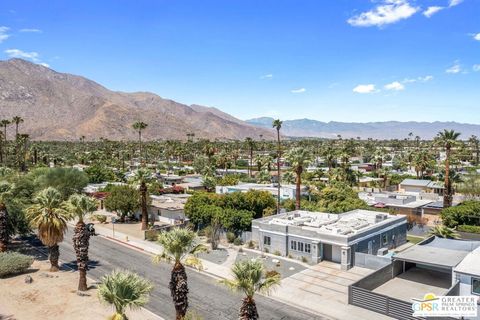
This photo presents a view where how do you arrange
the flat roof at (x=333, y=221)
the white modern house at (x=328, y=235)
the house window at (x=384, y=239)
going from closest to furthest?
1. the white modern house at (x=328, y=235)
2. the flat roof at (x=333, y=221)
3. the house window at (x=384, y=239)

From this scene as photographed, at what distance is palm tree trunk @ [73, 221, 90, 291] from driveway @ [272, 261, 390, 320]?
50.5 feet

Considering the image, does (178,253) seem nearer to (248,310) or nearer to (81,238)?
(248,310)

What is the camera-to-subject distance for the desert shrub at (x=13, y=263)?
34.8 metres

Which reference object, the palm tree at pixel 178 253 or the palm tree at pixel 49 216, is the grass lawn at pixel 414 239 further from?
the palm tree at pixel 49 216

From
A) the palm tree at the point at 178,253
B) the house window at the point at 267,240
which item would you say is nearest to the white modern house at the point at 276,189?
the house window at the point at 267,240

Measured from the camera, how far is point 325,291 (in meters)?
32.6

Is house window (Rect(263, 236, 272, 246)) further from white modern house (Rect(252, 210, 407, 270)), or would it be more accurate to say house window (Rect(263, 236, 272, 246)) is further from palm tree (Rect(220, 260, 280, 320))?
palm tree (Rect(220, 260, 280, 320))

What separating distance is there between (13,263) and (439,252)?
37862mm

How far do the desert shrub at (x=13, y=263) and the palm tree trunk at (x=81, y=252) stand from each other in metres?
6.47

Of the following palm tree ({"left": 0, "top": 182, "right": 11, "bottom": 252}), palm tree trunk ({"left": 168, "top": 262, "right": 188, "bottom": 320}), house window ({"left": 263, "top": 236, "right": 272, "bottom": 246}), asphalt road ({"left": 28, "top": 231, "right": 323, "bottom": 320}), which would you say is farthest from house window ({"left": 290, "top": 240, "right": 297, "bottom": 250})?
palm tree ({"left": 0, "top": 182, "right": 11, "bottom": 252})

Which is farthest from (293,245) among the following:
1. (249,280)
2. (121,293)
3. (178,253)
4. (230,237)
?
(121,293)

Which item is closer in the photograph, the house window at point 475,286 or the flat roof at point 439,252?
the house window at point 475,286

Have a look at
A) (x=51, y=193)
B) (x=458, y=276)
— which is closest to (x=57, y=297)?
(x=51, y=193)

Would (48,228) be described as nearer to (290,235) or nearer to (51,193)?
(51,193)
